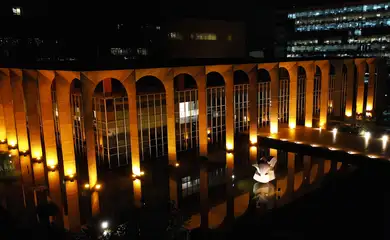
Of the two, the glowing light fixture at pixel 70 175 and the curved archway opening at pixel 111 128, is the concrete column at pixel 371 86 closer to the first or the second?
the curved archway opening at pixel 111 128

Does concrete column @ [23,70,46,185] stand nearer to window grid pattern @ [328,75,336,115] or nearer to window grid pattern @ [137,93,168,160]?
window grid pattern @ [137,93,168,160]

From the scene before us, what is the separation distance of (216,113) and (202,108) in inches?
276

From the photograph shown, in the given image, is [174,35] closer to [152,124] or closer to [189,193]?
[152,124]

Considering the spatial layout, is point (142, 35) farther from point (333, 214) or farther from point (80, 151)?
point (333, 214)

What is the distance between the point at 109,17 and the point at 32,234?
1324 inches

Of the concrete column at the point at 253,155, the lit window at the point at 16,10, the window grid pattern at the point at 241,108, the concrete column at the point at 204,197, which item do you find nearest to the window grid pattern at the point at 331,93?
the window grid pattern at the point at 241,108

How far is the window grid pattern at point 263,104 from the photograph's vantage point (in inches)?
1485

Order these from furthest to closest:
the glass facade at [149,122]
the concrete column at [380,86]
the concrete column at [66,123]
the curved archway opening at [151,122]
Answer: the concrete column at [380,86] < the curved archway opening at [151,122] < the glass facade at [149,122] < the concrete column at [66,123]

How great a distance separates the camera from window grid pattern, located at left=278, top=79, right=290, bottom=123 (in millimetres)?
39900

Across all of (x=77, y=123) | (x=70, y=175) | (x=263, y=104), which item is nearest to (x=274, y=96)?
(x=263, y=104)

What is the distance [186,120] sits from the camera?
3155 centimetres

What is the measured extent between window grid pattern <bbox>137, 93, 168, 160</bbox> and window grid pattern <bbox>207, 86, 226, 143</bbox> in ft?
16.8

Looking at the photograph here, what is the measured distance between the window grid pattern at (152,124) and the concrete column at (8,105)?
462 inches

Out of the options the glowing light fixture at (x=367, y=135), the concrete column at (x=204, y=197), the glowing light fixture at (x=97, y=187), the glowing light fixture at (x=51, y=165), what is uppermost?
the glowing light fixture at (x=367, y=135)
